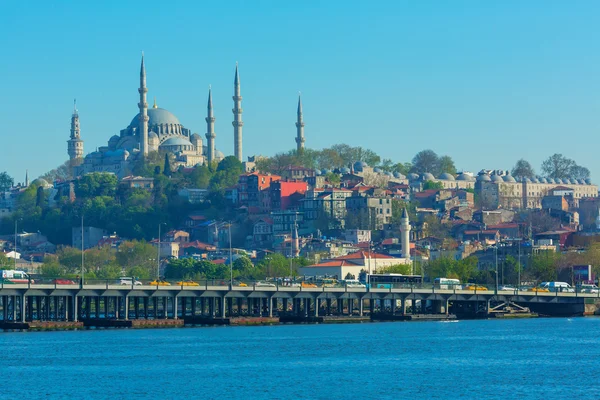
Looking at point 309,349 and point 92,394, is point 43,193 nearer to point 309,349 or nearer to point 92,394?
point 309,349

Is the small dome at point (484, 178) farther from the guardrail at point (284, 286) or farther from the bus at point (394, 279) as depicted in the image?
the bus at point (394, 279)

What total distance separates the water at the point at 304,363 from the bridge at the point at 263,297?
310cm

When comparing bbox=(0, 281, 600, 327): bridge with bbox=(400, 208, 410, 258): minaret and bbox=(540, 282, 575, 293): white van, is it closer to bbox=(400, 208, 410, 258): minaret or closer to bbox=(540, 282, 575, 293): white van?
bbox=(540, 282, 575, 293): white van

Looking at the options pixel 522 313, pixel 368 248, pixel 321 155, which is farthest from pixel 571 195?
pixel 522 313

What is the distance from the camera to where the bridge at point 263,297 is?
78.2 meters

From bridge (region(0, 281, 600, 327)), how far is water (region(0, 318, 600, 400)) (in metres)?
3.10

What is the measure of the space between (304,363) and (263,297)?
28223 millimetres

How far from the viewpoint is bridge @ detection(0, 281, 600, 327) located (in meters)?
78.2

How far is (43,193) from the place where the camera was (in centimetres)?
18438

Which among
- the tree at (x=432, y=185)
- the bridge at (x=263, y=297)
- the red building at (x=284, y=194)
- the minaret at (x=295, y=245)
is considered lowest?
the bridge at (x=263, y=297)

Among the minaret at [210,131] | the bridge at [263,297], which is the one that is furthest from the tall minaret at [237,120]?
the bridge at [263,297]

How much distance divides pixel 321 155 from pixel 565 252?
7403 cm

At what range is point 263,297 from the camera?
86000 mm

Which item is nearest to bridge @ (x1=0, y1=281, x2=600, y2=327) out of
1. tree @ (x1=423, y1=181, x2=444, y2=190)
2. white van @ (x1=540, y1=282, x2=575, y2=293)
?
white van @ (x1=540, y1=282, x2=575, y2=293)
